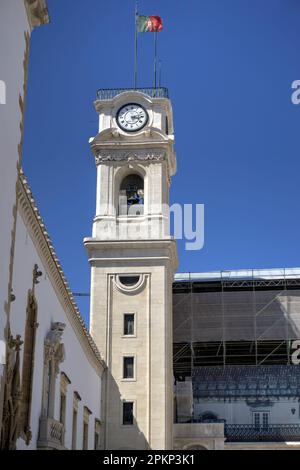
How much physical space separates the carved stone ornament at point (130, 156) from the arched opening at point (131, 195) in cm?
117

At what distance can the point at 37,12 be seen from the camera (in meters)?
19.0

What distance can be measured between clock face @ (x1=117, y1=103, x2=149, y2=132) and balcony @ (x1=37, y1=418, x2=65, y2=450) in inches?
855

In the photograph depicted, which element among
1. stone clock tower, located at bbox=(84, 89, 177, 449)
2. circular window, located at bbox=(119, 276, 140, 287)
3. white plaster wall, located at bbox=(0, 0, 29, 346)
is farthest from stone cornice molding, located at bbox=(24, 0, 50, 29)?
circular window, located at bbox=(119, 276, 140, 287)

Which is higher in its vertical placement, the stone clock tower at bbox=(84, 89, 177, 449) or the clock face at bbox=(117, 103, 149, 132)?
the clock face at bbox=(117, 103, 149, 132)

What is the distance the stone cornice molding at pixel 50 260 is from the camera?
2120cm

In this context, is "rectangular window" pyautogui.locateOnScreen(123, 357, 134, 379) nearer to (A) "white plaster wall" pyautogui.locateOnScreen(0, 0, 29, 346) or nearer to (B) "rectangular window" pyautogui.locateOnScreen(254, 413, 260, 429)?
(B) "rectangular window" pyautogui.locateOnScreen(254, 413, 260, 429)

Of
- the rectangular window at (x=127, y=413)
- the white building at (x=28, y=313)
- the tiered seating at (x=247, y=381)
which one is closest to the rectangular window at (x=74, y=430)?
the white building at (x=28, y=313)

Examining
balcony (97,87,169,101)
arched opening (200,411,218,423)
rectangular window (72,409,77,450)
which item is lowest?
rectangular window (72,409,77,450)

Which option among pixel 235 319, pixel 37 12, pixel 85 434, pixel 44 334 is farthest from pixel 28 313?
pixel 235 319

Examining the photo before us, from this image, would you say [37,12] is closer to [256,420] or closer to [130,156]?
[130,156]

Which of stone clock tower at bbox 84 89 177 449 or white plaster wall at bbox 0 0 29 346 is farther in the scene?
stone clock tower at bbox 84 89 177 449

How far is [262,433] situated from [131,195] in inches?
724

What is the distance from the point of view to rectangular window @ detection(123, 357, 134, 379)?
39.9m

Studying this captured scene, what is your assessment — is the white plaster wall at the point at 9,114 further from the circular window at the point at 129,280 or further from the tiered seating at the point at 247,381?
the tiered seating at the point at 247,381
